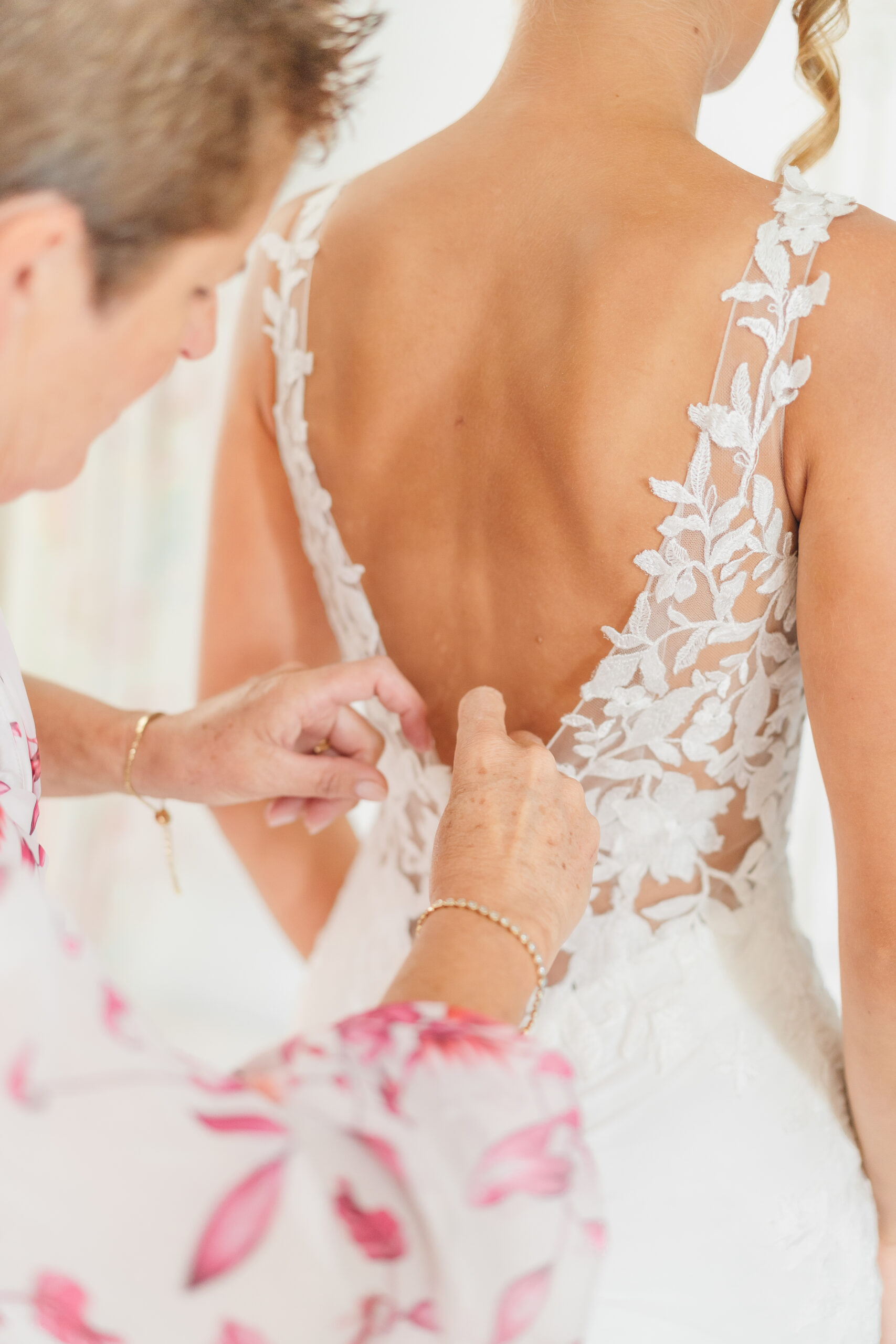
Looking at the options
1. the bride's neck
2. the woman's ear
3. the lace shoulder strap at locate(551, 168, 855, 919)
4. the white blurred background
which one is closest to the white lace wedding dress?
the lace shoulder strap at locate(551, 168, 855, 919)

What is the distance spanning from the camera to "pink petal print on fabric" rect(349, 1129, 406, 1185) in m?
0.51

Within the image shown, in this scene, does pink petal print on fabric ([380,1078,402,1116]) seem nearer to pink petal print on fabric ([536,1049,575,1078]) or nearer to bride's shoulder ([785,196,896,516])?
pink petal print on fabric ([536,1049,575,1078])

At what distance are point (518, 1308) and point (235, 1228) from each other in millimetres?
130

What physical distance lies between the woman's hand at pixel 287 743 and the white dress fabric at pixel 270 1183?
476mm

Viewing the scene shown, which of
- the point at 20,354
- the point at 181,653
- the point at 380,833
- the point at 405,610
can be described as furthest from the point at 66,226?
the point at 181,653

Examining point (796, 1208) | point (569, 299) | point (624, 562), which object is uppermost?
point (569, 299)

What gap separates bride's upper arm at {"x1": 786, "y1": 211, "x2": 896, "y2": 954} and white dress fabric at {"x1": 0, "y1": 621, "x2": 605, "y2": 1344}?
15.0 inches

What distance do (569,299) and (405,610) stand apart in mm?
319

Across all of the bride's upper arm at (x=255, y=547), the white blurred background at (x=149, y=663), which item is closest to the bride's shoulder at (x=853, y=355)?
the bride's upper arm at (x=255, y=547)

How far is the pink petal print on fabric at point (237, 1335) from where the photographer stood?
49cm

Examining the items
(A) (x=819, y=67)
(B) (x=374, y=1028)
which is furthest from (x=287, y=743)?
(A) (x=819, y=67)

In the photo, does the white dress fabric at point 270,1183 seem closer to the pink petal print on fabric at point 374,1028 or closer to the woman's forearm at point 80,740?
the pink petal print on fabric at point 374,1028

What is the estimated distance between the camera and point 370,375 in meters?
0.95

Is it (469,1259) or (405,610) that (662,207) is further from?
(469,1259)
